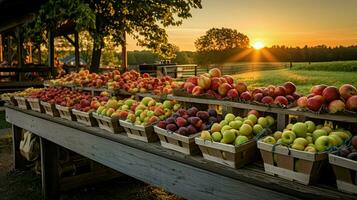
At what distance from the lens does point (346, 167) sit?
1.85 meters

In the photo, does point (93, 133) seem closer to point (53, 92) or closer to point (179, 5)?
point (53, 92)

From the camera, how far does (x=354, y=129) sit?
2.36m

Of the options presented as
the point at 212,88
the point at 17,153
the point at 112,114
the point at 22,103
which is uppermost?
the point at 212,88

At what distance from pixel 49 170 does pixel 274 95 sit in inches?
137

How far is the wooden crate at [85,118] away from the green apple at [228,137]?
6.43 ft

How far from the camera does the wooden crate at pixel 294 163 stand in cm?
201

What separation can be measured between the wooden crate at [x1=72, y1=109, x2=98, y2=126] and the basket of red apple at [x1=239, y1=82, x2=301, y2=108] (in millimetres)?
1764

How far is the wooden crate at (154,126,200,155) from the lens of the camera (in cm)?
271

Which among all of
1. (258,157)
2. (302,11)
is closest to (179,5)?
(302,11)

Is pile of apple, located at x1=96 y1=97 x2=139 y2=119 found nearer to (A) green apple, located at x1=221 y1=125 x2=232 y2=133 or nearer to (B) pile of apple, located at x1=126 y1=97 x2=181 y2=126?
(B) pile of apple, located at x1=126 y1=97 x2=181 y2=126

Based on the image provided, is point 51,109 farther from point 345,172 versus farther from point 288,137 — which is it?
point 345,172

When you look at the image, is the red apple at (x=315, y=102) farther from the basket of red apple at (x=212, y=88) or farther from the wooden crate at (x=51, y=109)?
the wooden crate at (x=51, y=109)

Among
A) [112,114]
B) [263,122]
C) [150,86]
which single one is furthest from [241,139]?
[150,86]

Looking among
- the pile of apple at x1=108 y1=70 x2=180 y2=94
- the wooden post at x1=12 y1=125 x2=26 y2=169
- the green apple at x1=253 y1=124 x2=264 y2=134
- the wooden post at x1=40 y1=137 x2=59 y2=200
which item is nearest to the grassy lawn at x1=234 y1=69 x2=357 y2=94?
the pile of apple at x1=108 y1=70 x2=180 y2=94
